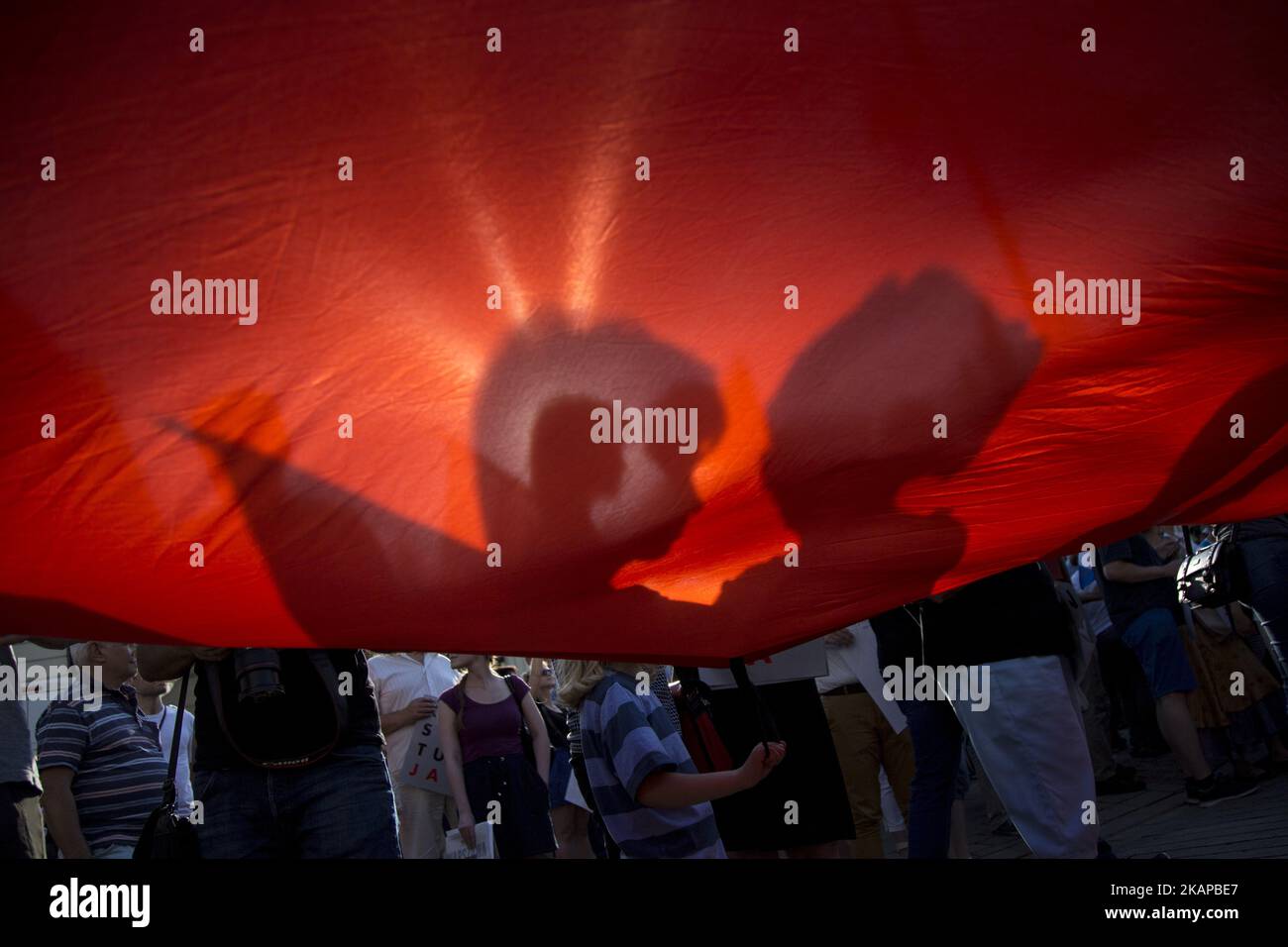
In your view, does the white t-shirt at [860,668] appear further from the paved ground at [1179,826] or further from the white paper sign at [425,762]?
the white paper sign at [425,762]

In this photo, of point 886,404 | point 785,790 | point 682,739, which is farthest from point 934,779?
point 886,404

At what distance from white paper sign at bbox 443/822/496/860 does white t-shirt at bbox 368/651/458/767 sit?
1.83ft

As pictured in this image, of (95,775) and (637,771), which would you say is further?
(95,775)

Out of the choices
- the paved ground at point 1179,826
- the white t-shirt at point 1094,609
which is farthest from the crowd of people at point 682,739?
the white t-shirt at point 1094,609

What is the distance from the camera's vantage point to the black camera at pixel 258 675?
3457mm

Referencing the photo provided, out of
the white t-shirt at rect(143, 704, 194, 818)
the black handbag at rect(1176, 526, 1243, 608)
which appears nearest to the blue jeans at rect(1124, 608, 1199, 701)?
the black handbag at rect(1176, 526, 1243, 608)

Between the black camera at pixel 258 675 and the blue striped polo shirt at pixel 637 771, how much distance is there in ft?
4.51

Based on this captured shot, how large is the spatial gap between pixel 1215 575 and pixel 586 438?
3.88 metres

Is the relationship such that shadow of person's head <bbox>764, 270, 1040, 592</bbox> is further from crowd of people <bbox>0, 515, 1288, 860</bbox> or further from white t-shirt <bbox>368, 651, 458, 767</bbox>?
white t-shirt <bbox>368, 651, 458, 767</bbox>

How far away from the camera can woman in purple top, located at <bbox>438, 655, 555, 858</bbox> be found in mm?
7176

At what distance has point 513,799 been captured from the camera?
7.26 m

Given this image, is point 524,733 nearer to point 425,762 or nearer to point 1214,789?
point 425,762

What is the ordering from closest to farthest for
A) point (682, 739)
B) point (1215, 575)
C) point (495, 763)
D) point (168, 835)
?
point (168, 835), point (682, 739), point (1215, 575), point (495, 763)

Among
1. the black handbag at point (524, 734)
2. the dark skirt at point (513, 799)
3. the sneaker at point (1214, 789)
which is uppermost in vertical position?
the black handbag at point (524, 734)
